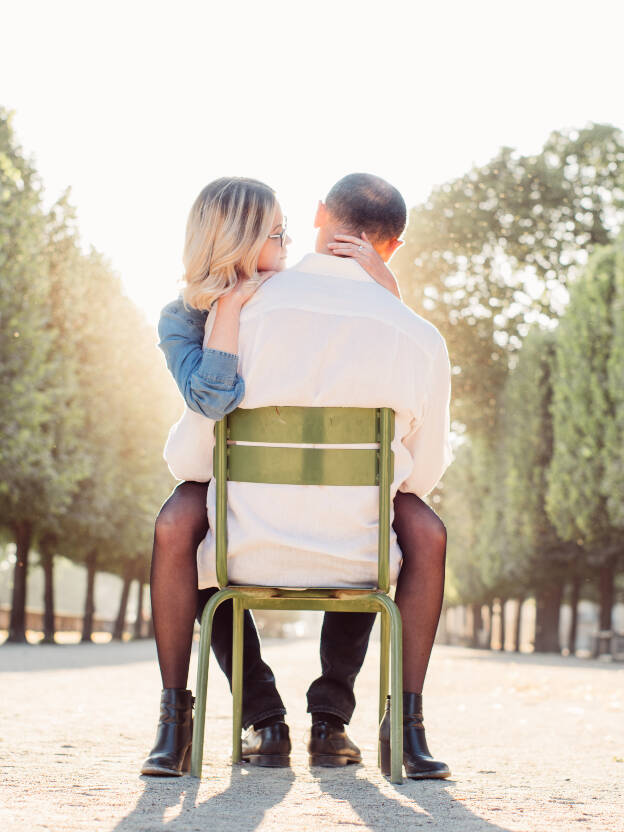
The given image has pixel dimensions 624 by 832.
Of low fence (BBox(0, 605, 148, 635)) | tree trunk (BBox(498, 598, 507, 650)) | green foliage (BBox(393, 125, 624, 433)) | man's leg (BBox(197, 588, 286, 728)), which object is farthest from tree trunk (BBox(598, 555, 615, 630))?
man's leg (BBox(197, 588, 286, 728))

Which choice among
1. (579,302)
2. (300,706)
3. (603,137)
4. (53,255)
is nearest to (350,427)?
(300,706)

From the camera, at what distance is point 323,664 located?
13.9ft

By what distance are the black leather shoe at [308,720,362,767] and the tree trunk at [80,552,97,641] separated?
30531 mm

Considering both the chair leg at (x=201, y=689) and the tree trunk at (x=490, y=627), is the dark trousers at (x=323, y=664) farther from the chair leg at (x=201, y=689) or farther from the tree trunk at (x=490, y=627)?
the tree trunk at (x=490, y=627)

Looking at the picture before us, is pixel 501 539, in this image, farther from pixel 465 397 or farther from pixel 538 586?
pixel 465 397

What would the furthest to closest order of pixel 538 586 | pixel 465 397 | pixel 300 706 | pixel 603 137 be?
pixel 538 586, pixel 465 397, pixel 603 137, pixel 300 706

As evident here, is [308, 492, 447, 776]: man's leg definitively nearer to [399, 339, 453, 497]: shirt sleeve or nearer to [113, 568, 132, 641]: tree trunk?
[399, 339, 453, 497]: shirt sleeve

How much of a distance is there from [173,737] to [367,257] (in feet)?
5.31

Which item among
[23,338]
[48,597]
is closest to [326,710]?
[23,338]

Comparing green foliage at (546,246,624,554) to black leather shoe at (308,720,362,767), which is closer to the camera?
black leather shoe at (308,720,362,767)

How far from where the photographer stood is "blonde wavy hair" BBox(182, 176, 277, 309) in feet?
11.8

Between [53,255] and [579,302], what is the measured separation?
40.7ft

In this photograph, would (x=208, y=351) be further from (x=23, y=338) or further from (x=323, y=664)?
(x=23, y=338)

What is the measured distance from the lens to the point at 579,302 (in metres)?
28.1
